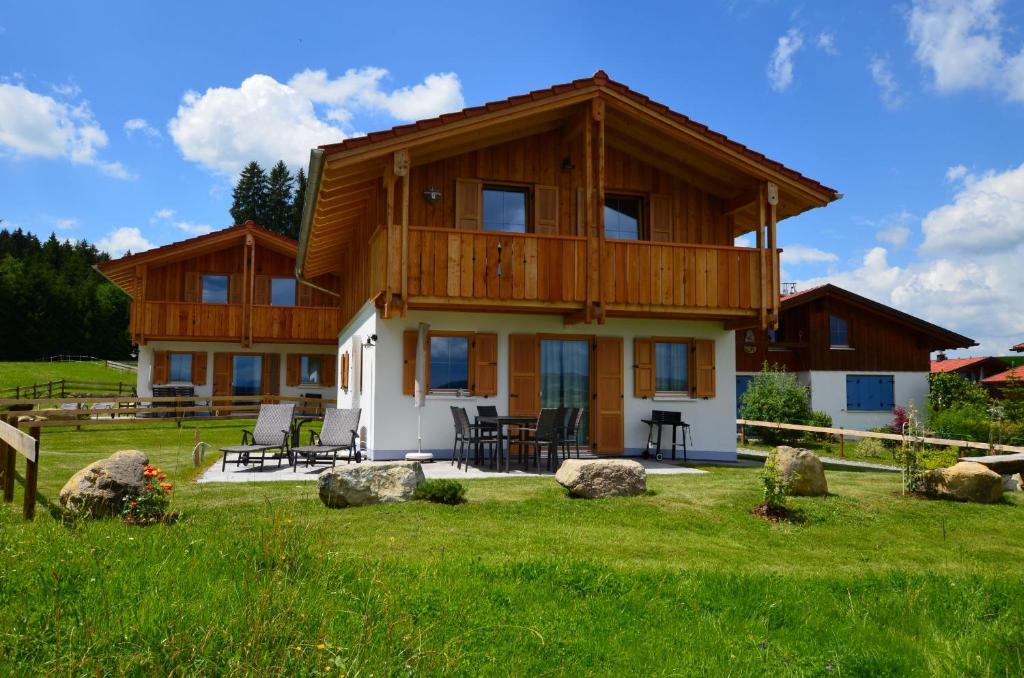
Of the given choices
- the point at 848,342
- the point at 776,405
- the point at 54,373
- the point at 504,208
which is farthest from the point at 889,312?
the point at 54,373

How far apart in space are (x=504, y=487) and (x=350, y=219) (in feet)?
27.8

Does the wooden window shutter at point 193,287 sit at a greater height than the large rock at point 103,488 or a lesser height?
greater

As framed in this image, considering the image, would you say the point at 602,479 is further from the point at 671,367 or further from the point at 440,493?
the point at 671,367

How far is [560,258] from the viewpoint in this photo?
11.7 meters

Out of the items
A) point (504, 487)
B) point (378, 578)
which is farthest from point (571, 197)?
point (378, 578)

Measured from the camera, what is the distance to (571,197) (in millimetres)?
13203

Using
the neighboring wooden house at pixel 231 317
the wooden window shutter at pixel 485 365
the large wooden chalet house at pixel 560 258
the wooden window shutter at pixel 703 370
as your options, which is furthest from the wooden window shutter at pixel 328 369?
the wooden window shutter at pixel 703 370

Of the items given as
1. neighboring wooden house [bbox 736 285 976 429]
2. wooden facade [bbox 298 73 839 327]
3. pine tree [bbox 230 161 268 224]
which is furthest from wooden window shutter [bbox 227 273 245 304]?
pine tree [bbox 230 161 268 224]

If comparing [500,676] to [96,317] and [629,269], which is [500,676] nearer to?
[629,269]

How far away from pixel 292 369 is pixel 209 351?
2731mm

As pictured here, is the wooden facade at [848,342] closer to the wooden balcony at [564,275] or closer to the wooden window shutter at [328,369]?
the wooden window shutter at [328,369]

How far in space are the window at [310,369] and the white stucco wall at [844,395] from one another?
17396 millimetres

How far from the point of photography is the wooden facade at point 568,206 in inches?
444

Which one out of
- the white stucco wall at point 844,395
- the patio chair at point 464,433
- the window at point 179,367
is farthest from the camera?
the white stucco wall at point 844,395
